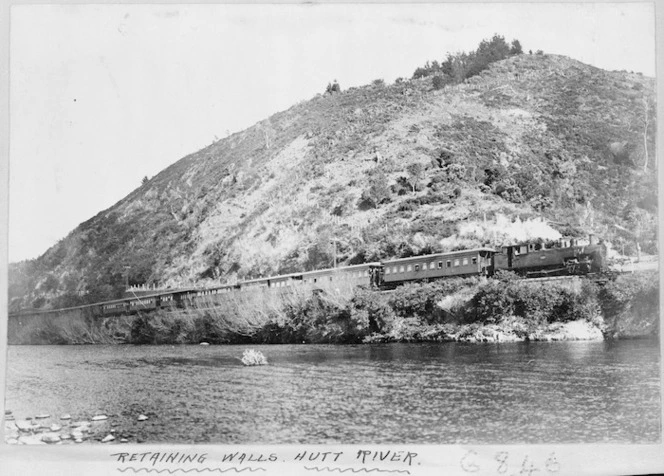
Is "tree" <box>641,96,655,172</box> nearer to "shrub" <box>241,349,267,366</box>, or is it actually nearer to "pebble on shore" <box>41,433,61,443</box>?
"shrub" <box>241,349,267,366</box>

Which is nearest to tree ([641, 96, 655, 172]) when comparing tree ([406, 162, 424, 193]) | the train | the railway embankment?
the train

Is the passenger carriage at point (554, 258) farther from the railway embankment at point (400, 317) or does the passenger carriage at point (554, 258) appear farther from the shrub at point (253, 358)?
the shrub at point (253, 358)

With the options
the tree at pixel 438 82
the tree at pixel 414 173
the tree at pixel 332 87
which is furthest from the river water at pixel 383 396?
the tree at pixel 438 82

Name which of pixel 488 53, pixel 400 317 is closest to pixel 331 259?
→ pixel 400 317

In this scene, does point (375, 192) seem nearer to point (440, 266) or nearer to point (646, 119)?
point (440, 266)

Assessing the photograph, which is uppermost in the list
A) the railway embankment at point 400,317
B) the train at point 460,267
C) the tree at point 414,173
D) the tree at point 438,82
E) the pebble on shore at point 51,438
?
the tree at point 438,82

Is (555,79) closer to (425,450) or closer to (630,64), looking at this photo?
(630,64)
